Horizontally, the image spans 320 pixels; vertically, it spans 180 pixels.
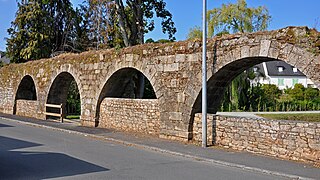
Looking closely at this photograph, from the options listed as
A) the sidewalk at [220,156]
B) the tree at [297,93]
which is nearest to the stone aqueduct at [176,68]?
the sidewalk at [220,156]

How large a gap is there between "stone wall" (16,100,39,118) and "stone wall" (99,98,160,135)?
7242mm

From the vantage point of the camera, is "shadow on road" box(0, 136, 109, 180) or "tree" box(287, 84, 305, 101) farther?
"tree" box(287, 84, 305, 101)

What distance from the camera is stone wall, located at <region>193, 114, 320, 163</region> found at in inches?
348

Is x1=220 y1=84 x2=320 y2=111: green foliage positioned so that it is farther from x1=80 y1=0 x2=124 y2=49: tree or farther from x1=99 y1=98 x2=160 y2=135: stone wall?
x1=99 y1=98 x2=160 y2=135: stone wall

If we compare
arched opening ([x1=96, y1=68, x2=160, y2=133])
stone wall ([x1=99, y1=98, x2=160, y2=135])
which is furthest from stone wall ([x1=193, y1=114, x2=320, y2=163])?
arched opening ([x1=96, y1=68, x2=160, y2=133])

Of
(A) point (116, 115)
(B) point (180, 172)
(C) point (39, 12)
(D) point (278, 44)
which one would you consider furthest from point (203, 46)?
(C) point (39, 12)

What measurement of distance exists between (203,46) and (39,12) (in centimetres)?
2673

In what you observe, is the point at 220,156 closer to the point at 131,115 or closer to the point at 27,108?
the point at 131,115

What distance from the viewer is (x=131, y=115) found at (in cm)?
1480

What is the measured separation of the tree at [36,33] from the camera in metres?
33.8

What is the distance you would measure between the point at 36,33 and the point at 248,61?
2696 cm

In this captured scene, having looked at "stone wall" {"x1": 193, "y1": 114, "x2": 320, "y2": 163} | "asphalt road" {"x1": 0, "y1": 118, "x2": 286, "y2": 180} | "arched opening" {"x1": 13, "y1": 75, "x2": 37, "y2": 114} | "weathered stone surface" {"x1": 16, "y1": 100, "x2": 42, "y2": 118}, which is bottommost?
"asphalt road" {"x1": 0, "y1": 118, "x2": 286, "y2": 180}

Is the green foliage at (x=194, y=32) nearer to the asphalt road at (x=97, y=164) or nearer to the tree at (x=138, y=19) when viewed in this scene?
the tree at (x=138, y=19)

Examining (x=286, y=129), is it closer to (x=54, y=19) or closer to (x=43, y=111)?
(x=43, y=111)
